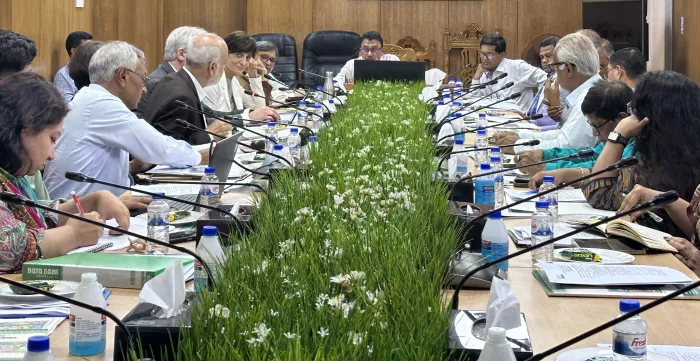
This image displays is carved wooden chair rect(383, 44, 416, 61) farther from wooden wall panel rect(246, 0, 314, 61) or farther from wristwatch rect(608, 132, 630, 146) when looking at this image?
wristwatch rect(608, 132, 630, 146)

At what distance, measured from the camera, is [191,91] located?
4703mm

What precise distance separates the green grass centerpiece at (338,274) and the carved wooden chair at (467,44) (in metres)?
7.54

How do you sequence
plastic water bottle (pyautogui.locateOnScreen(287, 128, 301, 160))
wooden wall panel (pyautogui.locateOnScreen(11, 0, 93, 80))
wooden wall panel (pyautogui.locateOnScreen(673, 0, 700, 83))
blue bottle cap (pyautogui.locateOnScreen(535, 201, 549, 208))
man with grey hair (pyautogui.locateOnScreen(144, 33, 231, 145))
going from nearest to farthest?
blue bottle cap (pyautogui.locateOnScreen(535, 201, 549, 208))
plastic water bottle (pyautogui.locateOnScreen(287, 128, 301, 160))
man with grey hair (pyautogui.locateOnScreen(144, 33, 231, 145))
wooden wall panel (pyautogui.locateOnScreen(11, 0, 93, 80))
wooden wall panel (pyautogui.locateOnScreen(673, 0, 700, 83))

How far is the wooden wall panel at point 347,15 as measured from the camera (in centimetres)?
1056

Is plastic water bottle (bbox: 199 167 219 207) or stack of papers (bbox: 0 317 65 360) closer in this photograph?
stack of papers (bbox: 0 317 65 360)

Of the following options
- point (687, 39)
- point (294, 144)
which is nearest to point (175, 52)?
point (294, 144)

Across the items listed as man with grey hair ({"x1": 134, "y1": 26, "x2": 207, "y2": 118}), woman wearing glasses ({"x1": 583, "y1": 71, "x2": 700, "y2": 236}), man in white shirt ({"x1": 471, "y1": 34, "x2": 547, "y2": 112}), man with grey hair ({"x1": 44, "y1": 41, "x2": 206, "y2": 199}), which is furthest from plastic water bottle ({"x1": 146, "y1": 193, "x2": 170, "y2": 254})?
man in white shirt ({"x1": 471, "y1": 34, "x2": 547, "y2": 112})

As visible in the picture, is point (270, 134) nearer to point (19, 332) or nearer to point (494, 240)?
point (494, 240)

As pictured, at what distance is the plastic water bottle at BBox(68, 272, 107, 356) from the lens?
5.07ft

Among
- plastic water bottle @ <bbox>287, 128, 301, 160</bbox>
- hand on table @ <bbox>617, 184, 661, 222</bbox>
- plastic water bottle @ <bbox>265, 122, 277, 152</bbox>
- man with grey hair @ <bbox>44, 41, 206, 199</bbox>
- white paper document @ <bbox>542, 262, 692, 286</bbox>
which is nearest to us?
white paper document @ <bbox>542, 262, 692, 286</bbox>

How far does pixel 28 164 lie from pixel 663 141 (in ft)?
6.41

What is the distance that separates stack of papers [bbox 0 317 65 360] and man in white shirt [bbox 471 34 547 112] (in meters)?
5.97

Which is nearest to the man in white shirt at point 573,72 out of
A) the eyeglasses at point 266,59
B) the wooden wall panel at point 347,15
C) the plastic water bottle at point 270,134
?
the plastic water bottle at point 270,134

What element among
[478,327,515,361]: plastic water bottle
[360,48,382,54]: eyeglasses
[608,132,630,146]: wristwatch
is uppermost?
[360,48,382,54]: eyeglasses
